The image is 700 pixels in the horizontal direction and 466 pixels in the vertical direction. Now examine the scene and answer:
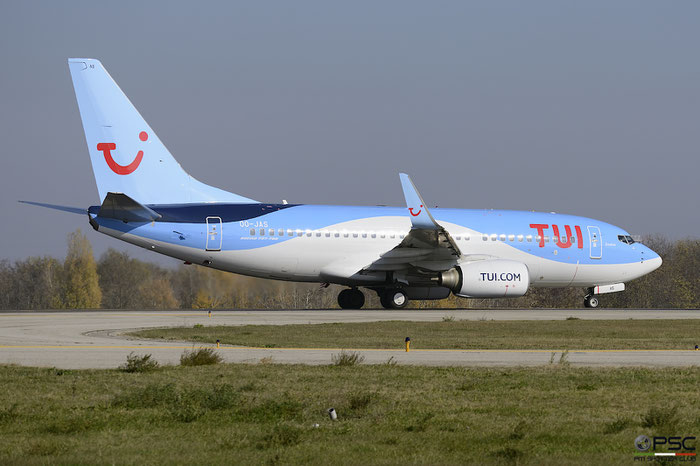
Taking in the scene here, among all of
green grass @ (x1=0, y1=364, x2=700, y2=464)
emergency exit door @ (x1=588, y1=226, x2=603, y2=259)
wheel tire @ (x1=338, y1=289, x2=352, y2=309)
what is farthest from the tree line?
green grass @ (x1=0, y1=364, x2=700, y2=464)

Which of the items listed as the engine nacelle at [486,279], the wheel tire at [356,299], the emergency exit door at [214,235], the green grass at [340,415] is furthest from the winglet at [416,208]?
the green grass at [340,415]

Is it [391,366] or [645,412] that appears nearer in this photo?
[645,412]

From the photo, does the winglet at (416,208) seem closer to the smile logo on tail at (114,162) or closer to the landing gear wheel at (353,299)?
the landing gear wheel at (353,299)

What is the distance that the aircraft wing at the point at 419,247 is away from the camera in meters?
35.4

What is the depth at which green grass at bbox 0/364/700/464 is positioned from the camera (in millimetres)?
9531

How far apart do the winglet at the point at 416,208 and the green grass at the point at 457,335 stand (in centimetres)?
613

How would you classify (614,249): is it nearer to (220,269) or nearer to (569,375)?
(220,269)

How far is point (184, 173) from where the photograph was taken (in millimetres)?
35844

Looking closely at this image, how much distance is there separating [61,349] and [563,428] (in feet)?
41.1

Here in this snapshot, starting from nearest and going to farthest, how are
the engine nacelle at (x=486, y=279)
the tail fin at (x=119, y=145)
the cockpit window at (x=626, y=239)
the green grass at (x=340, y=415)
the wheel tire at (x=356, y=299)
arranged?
the green grass at (x=340, y=415) < the tail fin at (x=119, y=145) < the engine nacelle at (x=486, y=279) < the wheel tire at (x=356, y=299) < the cockpit window at (x=626, y=239)

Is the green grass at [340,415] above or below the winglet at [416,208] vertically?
below

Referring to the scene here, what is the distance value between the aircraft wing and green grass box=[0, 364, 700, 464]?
19475mm

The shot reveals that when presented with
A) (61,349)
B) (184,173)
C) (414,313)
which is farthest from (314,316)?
(61,349)

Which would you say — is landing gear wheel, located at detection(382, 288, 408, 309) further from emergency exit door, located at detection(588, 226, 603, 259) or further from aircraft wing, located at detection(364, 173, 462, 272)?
emergency exit door, located at detection(588, 226, 603, 259)
